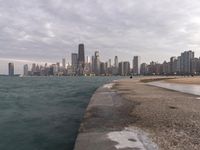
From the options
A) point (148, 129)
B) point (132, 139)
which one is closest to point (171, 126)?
point (148, 129)

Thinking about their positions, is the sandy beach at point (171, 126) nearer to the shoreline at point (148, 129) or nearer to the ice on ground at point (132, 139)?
the shoreline at point (148, 129)

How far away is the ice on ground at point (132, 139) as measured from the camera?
10562 millimetres

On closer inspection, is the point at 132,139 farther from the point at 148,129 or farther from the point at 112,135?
the point at 148,129

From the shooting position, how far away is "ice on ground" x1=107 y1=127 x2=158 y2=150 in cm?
1056

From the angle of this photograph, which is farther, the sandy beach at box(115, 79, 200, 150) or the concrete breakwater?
the sandy beach at box(115, 79, 200, 150)

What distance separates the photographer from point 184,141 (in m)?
11.1

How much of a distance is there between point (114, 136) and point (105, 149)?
1938 millimetres

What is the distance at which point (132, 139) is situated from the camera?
11.6 meters

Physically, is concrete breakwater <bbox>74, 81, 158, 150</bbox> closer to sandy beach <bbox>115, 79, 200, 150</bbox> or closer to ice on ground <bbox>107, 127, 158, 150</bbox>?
ice on ground <bbox>107, 127, 158, 150</bbox>

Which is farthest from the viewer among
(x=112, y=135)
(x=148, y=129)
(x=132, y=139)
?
(x=148, y=129)

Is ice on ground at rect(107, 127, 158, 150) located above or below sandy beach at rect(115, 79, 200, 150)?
below

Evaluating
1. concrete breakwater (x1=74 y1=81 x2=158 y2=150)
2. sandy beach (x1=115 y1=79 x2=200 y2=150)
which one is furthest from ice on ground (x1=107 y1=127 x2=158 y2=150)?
sandy beach (x1=115 y1=79 x2=200 y2=150)

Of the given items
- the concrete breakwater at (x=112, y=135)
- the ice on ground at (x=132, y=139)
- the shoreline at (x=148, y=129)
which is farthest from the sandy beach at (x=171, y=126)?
the concrete breakwater at (x=112, y=135)

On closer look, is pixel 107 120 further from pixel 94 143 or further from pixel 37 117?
pixel 37 117
